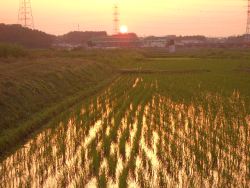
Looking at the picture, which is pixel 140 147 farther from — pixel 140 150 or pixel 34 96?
pixel 34 96

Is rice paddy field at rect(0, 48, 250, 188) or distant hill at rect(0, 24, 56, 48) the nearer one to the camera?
rice paddy field at rect(0, 48, 250, 188)

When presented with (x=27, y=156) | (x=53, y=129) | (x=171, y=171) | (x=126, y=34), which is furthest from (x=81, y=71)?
(x=126, y=34)

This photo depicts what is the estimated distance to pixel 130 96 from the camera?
13.6m

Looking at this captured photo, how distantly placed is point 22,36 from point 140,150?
47721 mm

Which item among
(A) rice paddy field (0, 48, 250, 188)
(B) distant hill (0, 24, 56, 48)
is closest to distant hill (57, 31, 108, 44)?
(B) distant hill (0, 24, 56, 48)

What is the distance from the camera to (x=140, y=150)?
21.8 ft

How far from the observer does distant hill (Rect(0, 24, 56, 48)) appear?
49781mm

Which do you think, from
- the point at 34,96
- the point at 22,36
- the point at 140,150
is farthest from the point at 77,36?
the point at 140,150

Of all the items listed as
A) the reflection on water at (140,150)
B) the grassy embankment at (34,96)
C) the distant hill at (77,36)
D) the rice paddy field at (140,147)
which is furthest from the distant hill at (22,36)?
the distant hill at (77,36)

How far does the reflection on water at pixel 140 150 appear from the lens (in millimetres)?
5145

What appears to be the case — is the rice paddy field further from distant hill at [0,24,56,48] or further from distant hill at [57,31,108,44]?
distant hill at [57,31,108,44]

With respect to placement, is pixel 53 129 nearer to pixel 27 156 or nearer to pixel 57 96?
pixel 27 156

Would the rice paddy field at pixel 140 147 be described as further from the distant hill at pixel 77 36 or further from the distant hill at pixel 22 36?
the distant hill at pixel 77 36

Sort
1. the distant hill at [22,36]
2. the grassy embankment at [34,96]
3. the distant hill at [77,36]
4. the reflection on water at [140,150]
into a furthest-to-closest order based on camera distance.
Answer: the distant hill at [77,36] < the distant hill at [22,36] < the grassy embankment at [34,96] < the reflection on water at [140,150]
